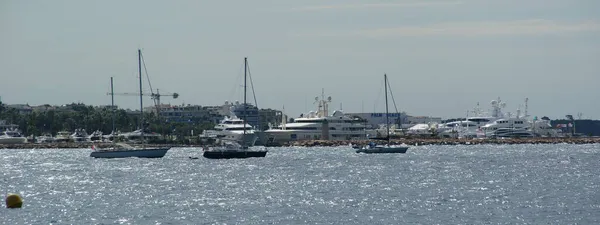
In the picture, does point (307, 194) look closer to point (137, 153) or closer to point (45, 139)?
point (137, 153)

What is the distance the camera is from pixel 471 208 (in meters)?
48.8

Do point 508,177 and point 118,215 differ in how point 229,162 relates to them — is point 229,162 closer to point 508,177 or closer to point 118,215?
point 508,177

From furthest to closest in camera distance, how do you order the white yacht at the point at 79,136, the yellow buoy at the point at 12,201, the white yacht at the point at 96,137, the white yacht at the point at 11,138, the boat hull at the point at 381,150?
the white yacht at the point at 79,136, the white yacht at the point at 96,137, the white yacht at the point at 11,138, the boat hull at the point at 381,150, the yellow buoy at the point at 12,201

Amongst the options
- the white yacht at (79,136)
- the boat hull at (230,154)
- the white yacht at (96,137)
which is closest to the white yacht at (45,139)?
the white yacht at (79,136)

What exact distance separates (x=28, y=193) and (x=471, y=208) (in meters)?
24.2

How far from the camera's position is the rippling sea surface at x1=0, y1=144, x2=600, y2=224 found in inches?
1809

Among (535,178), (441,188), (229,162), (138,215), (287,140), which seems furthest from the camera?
(287,140)

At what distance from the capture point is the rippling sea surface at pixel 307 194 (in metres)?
45.9

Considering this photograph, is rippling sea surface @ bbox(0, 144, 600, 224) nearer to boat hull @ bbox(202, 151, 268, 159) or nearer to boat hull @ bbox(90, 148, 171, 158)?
boat hull @ bbox(202, 151, 268, 159)

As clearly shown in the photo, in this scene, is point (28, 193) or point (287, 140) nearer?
point (28, 193)

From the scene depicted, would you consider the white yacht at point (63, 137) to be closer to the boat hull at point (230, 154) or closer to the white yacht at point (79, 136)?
the white yacht at point (79, 136)

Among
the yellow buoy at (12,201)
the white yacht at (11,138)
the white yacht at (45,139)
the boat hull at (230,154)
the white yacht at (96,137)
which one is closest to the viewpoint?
the yellow buoy at (12,201)

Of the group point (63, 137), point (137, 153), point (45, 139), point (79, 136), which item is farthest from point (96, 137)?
point (137, 153)

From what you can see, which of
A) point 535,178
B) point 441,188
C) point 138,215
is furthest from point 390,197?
point 535,178
